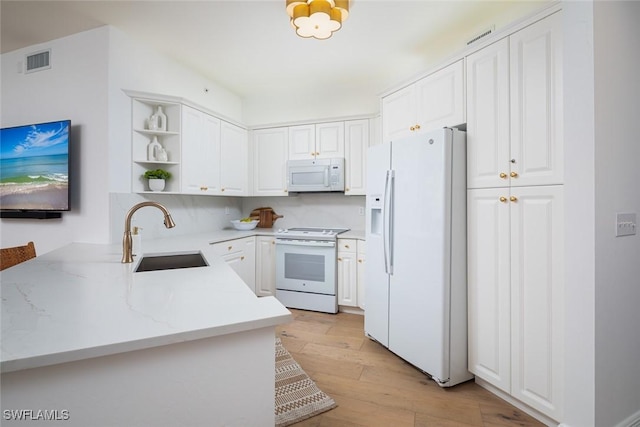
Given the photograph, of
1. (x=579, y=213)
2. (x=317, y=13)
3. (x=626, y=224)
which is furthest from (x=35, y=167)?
(x=626, y=224)

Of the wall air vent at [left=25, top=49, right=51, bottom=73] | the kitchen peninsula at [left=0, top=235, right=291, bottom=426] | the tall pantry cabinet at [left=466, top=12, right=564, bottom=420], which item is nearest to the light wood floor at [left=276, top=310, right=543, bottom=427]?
the tall pantry cabinet at [left=466, top=12, right=564, bottom=420]

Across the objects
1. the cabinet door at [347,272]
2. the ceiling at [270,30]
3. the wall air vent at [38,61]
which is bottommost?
the cabinet door at [347,272]

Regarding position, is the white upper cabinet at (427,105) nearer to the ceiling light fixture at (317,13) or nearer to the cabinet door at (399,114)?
the cabinet door at (399,114)

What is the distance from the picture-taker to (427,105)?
95.0 inches

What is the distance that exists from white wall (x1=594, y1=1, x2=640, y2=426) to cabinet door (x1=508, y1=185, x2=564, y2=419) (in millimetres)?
161

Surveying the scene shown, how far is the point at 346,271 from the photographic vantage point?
11.2 feet

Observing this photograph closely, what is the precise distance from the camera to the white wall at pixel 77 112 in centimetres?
263

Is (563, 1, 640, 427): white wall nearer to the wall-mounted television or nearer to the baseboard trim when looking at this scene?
the baseboard trim

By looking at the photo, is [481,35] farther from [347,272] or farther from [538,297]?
[347,272]

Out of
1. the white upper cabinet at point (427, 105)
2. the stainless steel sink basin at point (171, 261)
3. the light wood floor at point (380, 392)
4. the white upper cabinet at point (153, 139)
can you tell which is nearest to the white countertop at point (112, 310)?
the stainless steel sink basin at point (171, 261)

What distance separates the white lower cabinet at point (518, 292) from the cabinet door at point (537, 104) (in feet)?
0.39

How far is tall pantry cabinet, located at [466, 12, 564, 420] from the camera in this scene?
1.63 metres

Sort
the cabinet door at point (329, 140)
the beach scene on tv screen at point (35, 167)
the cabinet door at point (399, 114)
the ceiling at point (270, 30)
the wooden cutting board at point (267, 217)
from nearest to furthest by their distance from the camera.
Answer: the ceiling at point (270, 30) < the cabinet door at point (399, 114) < the beach scene on tv screen at point (35, 167) < the cabinet door at point (329, 140) < the wooden cutting board at point (267, 217)

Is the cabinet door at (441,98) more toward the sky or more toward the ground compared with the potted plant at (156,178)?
more toward the sky
